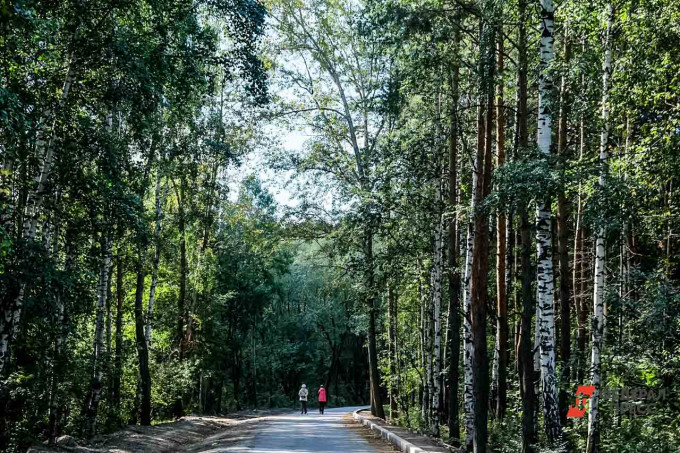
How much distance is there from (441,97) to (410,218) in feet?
12.4

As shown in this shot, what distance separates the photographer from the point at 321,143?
26.2 metres

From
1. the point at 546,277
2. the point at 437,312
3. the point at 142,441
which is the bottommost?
the point at 142,441

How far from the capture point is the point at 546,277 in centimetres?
1050

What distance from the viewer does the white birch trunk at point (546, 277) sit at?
10422mm

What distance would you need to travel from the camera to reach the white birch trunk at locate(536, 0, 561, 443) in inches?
410

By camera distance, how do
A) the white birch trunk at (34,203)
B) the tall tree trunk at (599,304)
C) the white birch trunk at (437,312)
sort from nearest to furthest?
1. the white birch trunk at (34,203)
2. the tall tree trunk at (599,304)
3. the white birch trunk at (437,312)

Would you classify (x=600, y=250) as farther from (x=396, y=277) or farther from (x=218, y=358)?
(x=218, y=358)

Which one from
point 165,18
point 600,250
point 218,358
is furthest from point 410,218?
point 218,358

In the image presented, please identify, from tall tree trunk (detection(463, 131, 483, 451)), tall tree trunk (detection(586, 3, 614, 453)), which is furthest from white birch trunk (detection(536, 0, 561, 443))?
tall tree trunk (detection(463, 131, 483, 451))

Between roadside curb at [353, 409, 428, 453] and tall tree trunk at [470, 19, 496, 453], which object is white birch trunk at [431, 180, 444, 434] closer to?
roadside curb at [353, 409, 428, 453]

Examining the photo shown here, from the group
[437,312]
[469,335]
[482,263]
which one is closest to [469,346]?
[469,335]

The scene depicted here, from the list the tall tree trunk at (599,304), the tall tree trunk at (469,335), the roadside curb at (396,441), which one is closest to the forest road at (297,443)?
the roadside curb at (396,441)

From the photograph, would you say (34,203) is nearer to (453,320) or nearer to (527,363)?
(527,363)

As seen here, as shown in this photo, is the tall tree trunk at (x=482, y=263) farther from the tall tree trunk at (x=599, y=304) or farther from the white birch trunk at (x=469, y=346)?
the tall tree trunk at (x=599, y=304)
